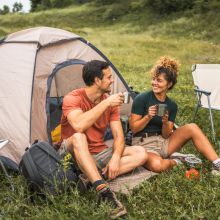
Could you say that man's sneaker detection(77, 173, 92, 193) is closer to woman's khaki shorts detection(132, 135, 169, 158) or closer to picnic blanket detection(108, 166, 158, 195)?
picnic blanket detection(108, 166, 158, 195)

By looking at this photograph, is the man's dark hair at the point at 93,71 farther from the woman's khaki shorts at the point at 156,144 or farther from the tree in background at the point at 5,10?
the tree in background at the point at 5,10

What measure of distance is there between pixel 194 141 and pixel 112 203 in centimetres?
132

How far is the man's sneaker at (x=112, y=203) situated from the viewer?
76.3 inches

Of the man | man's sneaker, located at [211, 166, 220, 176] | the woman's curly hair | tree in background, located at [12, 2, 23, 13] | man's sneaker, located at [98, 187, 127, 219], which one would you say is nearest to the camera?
man's sneaker, located at [98, 187, 127, 219]

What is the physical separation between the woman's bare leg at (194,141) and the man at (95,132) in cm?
56

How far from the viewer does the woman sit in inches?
106

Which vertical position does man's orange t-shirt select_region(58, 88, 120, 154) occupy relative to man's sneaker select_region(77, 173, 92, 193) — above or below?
above

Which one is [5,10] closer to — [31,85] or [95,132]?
[31,85]

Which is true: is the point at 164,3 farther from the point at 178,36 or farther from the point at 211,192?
the point at 211,192

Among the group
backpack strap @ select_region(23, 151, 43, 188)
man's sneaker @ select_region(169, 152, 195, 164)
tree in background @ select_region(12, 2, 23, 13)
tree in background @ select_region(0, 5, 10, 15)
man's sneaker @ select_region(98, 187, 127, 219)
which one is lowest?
man's sneaker @ select_region(169, 152, 195, 164)

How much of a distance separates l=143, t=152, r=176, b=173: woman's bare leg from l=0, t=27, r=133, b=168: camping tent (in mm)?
1286

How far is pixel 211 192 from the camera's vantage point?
2266 mm

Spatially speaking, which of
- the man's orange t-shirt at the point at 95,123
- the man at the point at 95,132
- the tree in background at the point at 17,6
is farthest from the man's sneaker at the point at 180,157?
the tree in background at the point at 17,6

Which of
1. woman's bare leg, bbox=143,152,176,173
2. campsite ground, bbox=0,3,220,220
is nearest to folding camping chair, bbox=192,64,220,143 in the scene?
campsite ground, bbox=0,3,220,220
